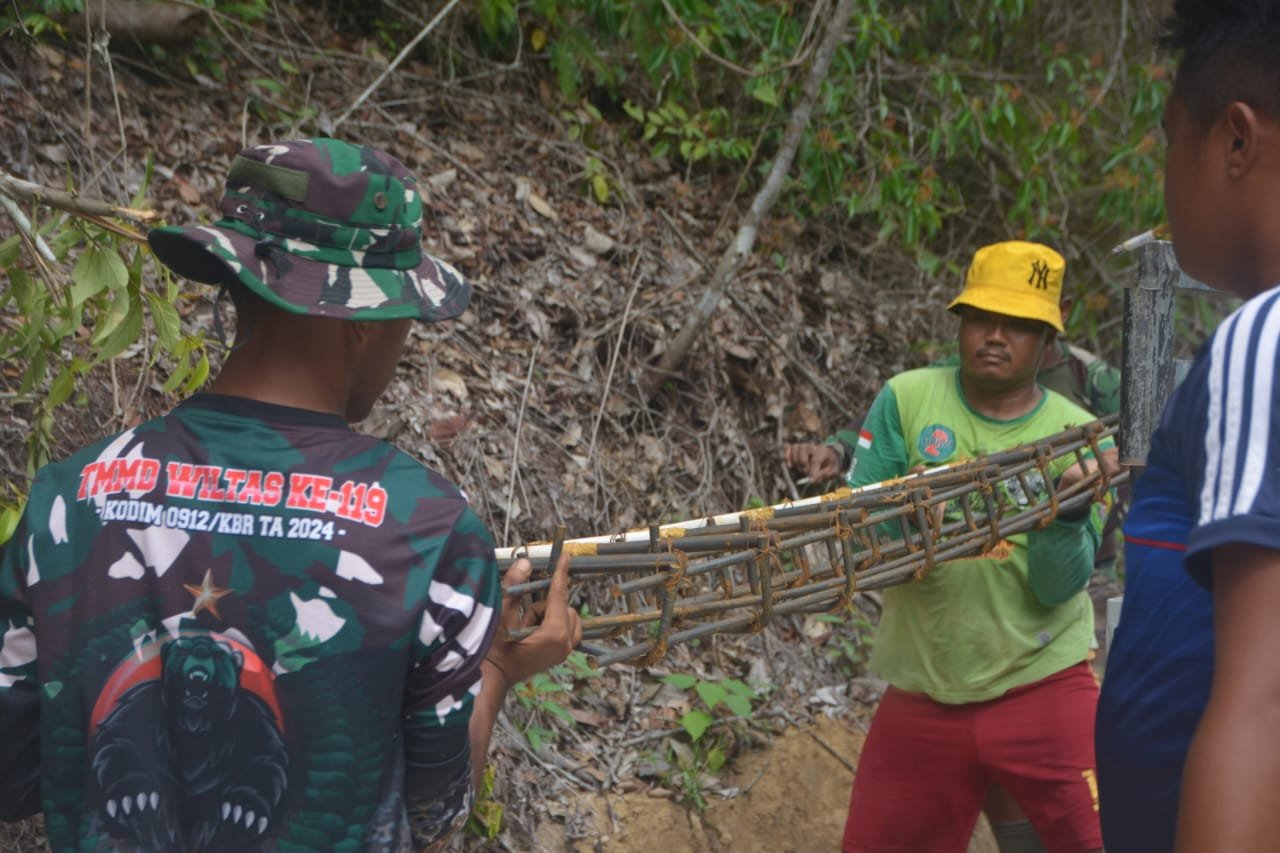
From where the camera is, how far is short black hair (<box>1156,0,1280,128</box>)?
1.24 m

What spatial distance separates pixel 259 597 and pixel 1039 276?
7.74 ft

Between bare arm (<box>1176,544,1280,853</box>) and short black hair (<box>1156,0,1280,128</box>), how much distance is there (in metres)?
0.49

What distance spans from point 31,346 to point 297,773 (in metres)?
1.17

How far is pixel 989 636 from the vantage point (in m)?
2.94

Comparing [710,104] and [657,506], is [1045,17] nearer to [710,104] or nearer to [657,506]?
[710,104]

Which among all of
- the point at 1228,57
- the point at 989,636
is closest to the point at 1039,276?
the point at 989,636

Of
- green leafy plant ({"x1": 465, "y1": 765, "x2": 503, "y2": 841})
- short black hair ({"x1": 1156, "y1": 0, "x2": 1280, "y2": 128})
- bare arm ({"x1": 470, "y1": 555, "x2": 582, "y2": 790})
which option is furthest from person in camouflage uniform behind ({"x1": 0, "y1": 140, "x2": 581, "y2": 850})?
green leafy plant ({"x1": 465, "y1": 765, "x2": 503, "y2": 841})

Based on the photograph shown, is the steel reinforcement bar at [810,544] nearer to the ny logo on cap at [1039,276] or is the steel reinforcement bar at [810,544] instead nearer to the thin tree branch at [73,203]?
the ny logo on cap at [1039,276]

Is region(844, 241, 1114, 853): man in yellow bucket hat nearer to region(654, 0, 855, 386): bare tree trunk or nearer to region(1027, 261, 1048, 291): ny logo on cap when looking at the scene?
region(1027, 261, 1048, 291): ny logo on cap

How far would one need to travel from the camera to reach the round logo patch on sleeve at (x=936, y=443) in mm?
3070

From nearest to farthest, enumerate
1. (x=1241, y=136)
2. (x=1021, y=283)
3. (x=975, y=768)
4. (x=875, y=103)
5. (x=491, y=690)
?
(x=1241, y=136), (x=491, y=690), (x=975, y=768), (x=1021, y=283), (x=875, y=103)

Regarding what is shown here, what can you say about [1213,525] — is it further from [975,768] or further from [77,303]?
[975,768]

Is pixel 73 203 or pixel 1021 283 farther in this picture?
pixel 1021 283

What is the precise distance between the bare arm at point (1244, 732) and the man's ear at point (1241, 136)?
0.42 metres
